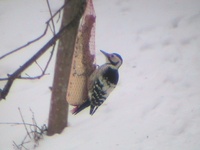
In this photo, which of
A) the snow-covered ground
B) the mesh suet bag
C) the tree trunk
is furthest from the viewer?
the snow-covered ground

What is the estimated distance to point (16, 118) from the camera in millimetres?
3984

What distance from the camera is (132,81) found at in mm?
4316

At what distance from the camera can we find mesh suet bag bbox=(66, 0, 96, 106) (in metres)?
3.04

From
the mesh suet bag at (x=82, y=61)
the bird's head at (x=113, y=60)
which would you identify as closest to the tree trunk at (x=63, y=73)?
the mesh suet bag at (x=82, y=61)

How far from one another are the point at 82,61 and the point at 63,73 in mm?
223

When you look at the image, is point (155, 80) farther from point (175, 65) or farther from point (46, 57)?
point (46, 57)

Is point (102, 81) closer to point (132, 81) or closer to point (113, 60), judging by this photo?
point (113, 60)

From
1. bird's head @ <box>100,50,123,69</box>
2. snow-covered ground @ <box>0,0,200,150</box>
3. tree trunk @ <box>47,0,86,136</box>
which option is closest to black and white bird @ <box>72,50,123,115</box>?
bird's head @ <box>100,50,123,69</box>

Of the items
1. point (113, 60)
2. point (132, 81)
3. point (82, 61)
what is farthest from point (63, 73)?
point (132, 81)

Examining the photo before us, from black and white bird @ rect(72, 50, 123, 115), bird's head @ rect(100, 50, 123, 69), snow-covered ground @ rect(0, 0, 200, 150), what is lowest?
snow-covered ground @ rect(0, 0, 200, 150)

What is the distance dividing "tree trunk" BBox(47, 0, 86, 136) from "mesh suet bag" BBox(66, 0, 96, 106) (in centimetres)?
7

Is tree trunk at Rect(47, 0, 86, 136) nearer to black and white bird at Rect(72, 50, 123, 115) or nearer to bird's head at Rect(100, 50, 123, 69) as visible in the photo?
black and white bird at Rect(72, 50, 123, 115)

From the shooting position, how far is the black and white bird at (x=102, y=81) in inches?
121

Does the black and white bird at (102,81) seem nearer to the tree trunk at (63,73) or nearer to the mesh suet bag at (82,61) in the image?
the mesh suet bag at (82,61)
